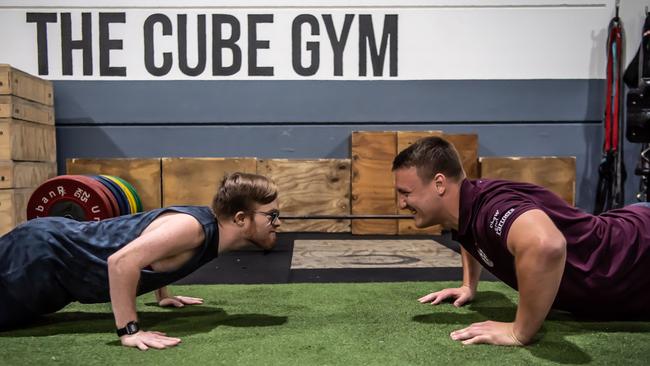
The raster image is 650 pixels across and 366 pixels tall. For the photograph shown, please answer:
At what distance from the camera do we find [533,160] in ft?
13.3

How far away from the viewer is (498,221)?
1326mm

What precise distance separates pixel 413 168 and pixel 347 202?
100 inches

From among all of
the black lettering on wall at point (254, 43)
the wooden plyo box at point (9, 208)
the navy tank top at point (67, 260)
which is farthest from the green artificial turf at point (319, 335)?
the black lettering on wall at point (254, 43)

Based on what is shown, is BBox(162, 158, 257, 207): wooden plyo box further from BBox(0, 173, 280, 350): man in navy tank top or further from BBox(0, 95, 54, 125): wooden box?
BBox(0, 173, 280, 350): man in navy tank top

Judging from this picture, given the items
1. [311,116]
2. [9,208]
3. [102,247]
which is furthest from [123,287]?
[311,116]

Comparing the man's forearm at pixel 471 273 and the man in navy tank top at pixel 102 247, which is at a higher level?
the man in navy tank top at pixel 102 247

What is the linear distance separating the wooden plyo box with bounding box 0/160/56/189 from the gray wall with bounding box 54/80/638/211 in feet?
0.96

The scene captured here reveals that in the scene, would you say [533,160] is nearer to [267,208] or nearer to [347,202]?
[347,202]

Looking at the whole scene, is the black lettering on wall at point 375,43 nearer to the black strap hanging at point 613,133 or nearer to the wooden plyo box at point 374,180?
the wooden plyo box at point 374,180

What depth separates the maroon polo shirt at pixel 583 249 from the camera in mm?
1453

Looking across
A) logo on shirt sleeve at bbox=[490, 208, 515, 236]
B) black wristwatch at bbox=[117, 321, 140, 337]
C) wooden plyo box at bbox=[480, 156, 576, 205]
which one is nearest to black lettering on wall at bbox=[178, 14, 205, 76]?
wooden plyo box at bbox=[480, 156, 576, 205]

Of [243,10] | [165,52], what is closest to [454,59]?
[243,10]

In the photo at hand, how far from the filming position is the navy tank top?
155 cm

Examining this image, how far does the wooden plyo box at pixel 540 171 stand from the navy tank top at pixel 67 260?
9.65 ft
